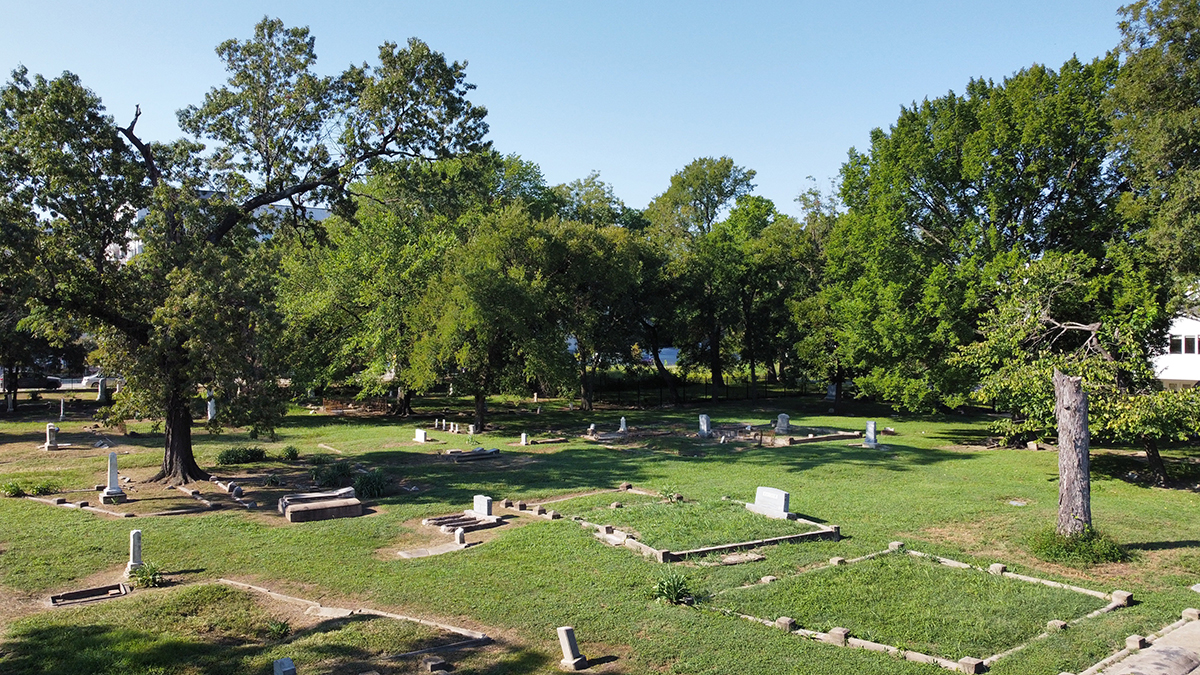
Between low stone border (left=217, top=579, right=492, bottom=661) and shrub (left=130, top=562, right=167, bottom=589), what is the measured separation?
0.92 m

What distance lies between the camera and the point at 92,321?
20.0 meters

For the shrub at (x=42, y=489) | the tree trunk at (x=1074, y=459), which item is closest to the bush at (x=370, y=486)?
the shrub at (x=42, y=489)

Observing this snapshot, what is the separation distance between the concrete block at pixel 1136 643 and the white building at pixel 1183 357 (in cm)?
3420

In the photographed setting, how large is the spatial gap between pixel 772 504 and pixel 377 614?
359 inches

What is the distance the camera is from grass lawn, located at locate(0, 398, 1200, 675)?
9742mm

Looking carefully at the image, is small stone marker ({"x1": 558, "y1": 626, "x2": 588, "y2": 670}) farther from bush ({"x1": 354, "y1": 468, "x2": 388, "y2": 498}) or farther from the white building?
→ the white building

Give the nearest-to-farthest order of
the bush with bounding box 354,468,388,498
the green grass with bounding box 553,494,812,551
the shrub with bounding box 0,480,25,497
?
the green grass with bounding box 553,494,812,551, the shrub with bounding box 0,480,25,497, the bush with bounding box 354,468,388,498

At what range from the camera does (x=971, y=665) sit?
8875 millimetres

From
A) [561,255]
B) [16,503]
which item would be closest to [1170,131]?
[561,255]

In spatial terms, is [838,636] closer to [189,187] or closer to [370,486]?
[370,486]

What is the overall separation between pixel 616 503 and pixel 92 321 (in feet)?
47.9

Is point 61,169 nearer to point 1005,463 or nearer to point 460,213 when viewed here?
point 460,213

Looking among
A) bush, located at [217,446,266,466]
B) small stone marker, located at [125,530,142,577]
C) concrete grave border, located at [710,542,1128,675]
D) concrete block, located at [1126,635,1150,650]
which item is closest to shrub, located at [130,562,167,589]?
small stone marker, located at [125,530,142,577]

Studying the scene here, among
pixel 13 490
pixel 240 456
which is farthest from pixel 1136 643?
pixel 240 456
